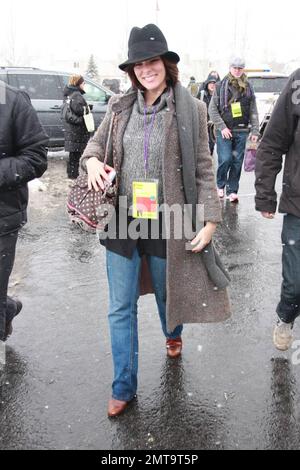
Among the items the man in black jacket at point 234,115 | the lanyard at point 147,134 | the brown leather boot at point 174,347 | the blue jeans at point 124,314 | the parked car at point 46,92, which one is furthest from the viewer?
the parked car at point 46,92

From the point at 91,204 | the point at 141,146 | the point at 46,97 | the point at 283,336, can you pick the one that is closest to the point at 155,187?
the point at 141,146

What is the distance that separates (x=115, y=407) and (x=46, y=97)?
32.9 feet

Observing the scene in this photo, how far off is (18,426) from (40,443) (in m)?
0.20

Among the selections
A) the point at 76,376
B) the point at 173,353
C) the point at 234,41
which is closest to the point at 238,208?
the point at 173,353

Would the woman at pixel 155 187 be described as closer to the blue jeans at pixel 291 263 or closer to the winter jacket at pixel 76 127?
the blue jeans at pixel 291 263

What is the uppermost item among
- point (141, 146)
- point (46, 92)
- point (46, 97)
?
point (141, 146)

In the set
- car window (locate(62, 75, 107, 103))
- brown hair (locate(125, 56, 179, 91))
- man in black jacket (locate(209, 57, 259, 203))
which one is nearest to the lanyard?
brown hair (locate(125, 56, 179, 91))

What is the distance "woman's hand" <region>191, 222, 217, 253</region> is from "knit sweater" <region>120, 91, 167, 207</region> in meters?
0.28

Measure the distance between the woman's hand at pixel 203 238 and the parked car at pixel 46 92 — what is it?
30.4 ft

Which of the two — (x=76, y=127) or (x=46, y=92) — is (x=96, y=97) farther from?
(x=76, y=127)

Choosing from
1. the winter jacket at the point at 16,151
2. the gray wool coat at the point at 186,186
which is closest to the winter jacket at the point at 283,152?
the gray wool coat at the point at 186,186

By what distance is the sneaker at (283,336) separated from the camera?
3.37 metres

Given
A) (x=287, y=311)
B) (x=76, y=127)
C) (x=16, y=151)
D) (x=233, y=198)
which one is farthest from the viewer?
(x=76, y=127)

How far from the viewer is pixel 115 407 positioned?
2.78 meters
